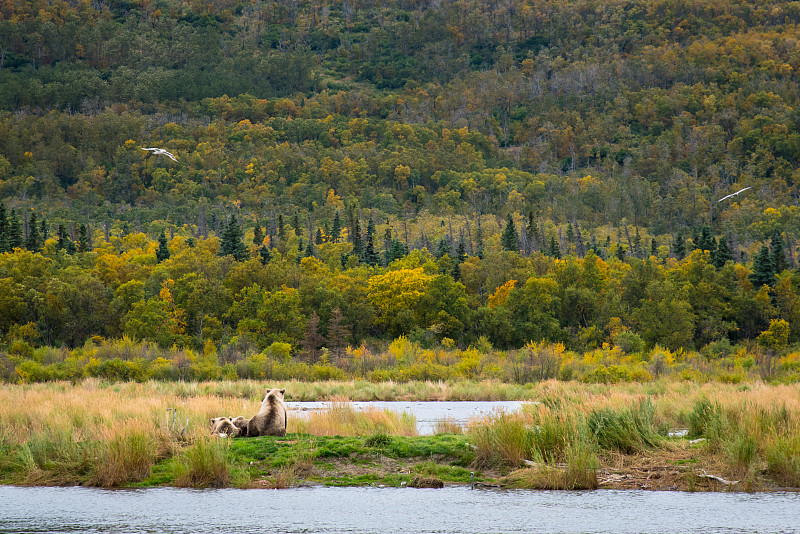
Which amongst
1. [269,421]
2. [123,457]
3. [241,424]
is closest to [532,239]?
[241,424]

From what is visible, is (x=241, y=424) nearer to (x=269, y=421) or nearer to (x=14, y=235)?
(x=269, y=421)

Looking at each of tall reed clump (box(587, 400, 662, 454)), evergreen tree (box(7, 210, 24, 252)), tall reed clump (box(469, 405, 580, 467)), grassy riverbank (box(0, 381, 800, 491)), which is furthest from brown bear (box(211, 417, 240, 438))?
evergreen tree (box(7, 210, 24, 252))

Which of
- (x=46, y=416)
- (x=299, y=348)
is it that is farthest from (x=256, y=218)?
(x=46, y=416)

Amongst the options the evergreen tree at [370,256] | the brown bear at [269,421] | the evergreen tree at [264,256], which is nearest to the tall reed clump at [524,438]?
the brown bear at [269,421]

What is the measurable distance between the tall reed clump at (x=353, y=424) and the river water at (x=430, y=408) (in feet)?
6.37

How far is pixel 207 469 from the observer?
17.6 meters

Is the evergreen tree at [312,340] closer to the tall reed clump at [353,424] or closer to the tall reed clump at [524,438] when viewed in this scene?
the tall reed clump at [353,424]

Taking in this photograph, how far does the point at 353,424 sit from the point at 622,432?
7.15 meters

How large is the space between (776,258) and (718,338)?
18879 mm

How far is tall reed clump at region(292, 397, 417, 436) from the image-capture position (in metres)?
21.8

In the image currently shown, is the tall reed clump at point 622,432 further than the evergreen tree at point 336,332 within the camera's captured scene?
No

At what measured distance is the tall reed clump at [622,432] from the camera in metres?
19.0

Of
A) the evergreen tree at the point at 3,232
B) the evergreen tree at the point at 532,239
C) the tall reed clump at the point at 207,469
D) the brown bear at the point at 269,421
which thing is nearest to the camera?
the tall reed clump at the point at 207,469

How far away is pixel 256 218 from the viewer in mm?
184125
